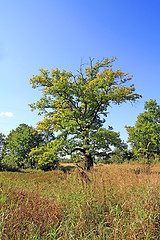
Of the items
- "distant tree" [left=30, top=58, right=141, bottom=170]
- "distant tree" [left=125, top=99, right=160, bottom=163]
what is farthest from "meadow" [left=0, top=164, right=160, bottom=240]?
"distant tree" [left=125, top=99, right=160, bottom=163]

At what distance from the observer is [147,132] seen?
27203mm

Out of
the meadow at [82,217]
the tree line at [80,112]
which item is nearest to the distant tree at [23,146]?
the tree line at [80,112]

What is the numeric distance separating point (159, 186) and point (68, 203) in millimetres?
3206

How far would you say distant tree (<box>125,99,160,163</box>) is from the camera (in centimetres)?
2680

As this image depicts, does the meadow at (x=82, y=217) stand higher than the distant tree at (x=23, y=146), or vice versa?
the distant tree at (x=23, y=146)

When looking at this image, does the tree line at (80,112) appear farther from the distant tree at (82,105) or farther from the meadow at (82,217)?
the meadow at (82,217)

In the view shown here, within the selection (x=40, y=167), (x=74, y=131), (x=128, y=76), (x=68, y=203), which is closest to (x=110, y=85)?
(x=128, y=76)

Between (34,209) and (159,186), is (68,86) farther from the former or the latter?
(34,209)

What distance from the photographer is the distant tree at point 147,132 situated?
26.8 m

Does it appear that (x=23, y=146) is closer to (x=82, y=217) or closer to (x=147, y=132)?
(x=147, y=132)

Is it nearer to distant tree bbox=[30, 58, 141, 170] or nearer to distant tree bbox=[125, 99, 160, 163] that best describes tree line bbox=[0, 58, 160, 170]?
distant tree bbox=[30, 58, 141, 170]

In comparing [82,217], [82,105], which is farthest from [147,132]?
[82,217]

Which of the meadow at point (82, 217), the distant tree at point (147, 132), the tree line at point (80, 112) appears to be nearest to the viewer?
the meadow at point (82, 217)

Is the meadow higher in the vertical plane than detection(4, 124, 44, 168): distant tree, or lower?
lower
